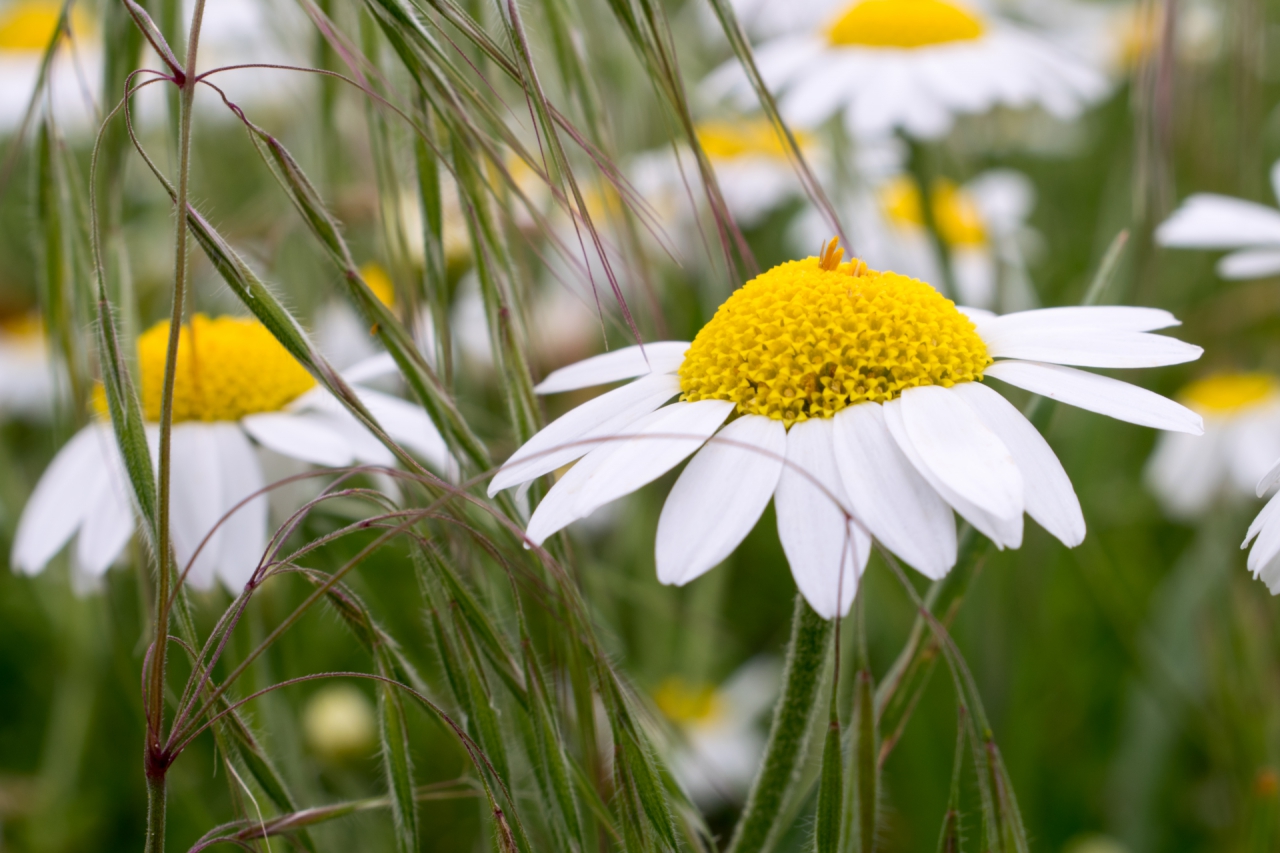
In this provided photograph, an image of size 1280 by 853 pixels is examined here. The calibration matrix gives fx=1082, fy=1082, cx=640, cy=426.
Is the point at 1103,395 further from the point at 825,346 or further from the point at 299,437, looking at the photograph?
the point at 299,437

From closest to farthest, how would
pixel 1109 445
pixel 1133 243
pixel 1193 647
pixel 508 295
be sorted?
1. pixel 508 295
2. pixel 1133 243
3. pixel 1193 647
4. pixel 1109 445

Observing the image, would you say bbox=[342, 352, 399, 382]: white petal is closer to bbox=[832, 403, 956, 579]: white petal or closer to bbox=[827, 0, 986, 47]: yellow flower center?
bbox=[832, 403, 956, 579]: white petal

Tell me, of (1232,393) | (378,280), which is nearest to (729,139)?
(378,280)

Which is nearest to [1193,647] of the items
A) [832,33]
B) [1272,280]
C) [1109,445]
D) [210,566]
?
[1109,445]

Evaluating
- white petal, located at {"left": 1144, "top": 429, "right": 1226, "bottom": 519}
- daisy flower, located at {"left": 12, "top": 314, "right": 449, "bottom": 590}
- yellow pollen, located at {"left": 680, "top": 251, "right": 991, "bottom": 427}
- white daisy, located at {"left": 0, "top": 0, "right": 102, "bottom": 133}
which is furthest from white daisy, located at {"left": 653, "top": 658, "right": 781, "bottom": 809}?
white daisy, located at {"left": 0, "top": 0, "right": 102, "bottom": 133}

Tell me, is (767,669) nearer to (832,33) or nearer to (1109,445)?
(1109,445)

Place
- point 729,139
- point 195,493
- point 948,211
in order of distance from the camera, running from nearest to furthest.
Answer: point 195,493 < point 948,211 < point 729,139

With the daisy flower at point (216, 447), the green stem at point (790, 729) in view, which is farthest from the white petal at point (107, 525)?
the green stem at point (790, 729)
